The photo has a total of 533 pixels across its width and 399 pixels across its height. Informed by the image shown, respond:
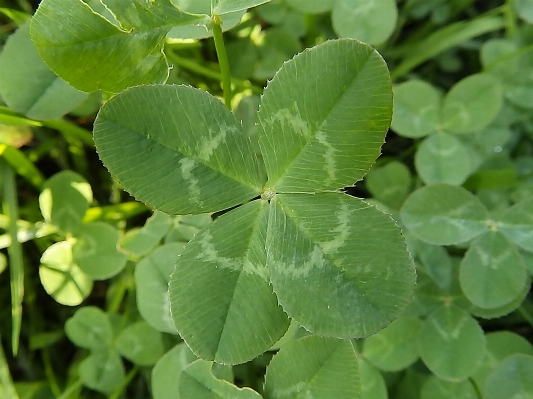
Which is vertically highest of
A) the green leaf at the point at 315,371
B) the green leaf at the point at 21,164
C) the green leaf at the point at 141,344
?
the green leaf at the point at 21,164

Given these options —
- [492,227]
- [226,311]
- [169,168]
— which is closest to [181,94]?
[169,168]

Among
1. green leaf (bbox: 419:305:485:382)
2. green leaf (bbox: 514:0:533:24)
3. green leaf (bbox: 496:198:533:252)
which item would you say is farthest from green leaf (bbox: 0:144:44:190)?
green leaf (bbox: 514:0:533:24)

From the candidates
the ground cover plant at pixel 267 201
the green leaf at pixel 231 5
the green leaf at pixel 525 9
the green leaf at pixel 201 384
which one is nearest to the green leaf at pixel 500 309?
the ground cover plant at pixel 267 201

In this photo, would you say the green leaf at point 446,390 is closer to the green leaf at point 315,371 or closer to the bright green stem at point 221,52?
the green leaf at point 315,371

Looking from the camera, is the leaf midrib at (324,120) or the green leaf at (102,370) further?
the green leaf at (102,370)

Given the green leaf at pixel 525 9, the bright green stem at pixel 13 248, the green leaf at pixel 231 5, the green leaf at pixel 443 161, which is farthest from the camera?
the green leaf at pixel 525 9

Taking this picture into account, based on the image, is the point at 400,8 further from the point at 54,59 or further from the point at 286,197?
the point at 54,59
